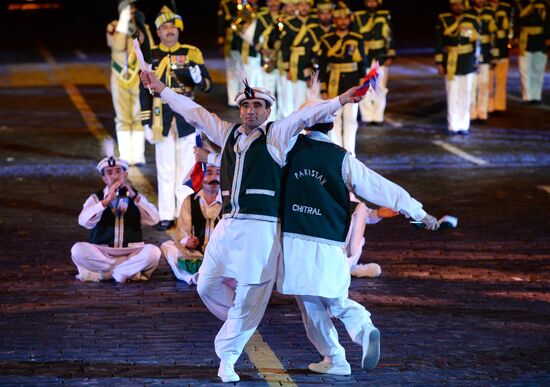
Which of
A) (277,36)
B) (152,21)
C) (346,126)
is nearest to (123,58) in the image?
(346,126)

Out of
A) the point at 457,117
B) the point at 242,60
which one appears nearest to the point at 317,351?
the point at 457,117

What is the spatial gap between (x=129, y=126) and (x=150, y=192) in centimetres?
220

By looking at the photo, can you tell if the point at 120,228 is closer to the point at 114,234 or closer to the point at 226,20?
the point at 114,234

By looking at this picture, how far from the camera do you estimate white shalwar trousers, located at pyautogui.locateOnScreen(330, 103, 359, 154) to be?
54.3 ft

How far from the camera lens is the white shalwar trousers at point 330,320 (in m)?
8.22

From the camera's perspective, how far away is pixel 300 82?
2069 cm

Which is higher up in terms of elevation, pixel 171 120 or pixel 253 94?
pixel 253 94

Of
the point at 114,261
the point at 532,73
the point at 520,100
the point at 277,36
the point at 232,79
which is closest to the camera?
the point at 114,261

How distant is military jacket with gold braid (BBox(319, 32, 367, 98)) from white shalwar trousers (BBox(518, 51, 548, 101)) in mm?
6598

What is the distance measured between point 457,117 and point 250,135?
1216 centimetres

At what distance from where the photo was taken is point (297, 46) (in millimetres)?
20031

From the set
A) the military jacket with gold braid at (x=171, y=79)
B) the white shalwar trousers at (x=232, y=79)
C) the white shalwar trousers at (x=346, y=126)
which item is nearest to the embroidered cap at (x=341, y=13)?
the white shalwar trousers at (x=346, y=126)

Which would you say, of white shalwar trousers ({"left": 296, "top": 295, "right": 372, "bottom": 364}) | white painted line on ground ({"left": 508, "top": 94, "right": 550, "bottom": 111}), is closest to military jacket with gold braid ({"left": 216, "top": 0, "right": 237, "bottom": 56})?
white painted line on ground ({"left": 508, "top": 94, "right": 550, "bottom": 111})

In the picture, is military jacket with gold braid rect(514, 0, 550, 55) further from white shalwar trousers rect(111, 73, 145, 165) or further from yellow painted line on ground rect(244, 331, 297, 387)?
yellow painted line on ground rect(244, 331, 297, 387)
